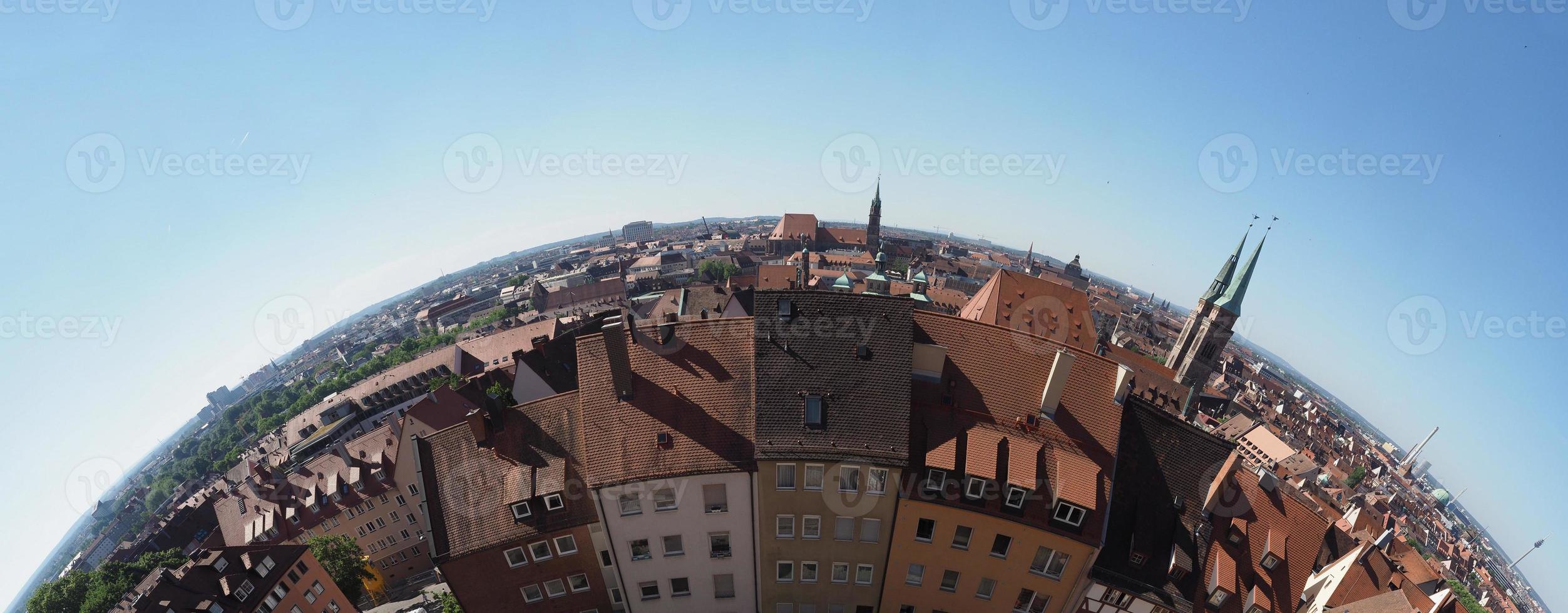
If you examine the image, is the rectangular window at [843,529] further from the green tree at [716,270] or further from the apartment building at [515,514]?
the green tree at [716,270]

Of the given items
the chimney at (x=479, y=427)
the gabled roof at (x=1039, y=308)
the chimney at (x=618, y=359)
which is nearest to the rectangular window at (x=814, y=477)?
the chimney at (x=618, y=359)

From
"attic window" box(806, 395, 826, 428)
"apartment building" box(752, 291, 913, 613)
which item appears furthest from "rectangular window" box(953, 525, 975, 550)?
"attic window" box(806, 395, 826, 428)

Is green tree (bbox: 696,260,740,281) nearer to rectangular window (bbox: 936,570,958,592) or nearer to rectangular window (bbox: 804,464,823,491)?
rectangular window (bbox: 804,464,823,491)

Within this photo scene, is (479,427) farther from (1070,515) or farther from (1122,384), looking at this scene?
(1122,384)

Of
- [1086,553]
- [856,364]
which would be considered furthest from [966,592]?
[856,364]

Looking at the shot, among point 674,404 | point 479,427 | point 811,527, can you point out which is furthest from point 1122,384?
point 479,427
